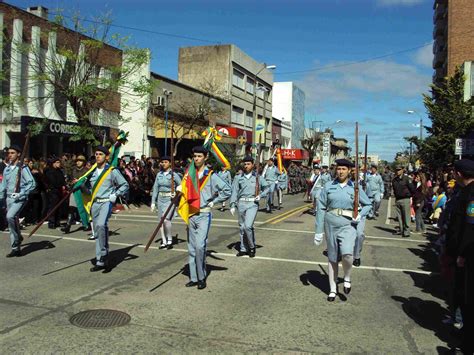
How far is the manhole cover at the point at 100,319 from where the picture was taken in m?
5.29

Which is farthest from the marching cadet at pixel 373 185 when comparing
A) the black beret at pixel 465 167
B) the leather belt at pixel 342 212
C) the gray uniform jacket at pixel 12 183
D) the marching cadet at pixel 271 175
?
the gray uniform jacket at pixel 12 183

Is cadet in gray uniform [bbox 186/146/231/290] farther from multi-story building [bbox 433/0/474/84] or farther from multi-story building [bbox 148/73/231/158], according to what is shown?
multi-story building [bbox 433/0/474/84]

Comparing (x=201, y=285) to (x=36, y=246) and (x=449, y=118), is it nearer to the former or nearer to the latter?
(x=36, y=246)

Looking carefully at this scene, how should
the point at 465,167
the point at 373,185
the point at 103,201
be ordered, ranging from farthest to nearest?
the point at 373,185 → the point at 103,201 → the point at 465,167

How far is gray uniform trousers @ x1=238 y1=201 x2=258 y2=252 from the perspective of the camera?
31.8 ft

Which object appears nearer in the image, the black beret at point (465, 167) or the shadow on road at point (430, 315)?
the black beret at point (465, 167)

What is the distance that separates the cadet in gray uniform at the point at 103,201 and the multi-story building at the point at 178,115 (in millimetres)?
19767

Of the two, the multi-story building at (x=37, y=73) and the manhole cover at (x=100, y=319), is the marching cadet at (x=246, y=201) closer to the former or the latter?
the manhole cover at (x=100, y=319)

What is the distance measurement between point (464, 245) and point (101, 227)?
5.63 m

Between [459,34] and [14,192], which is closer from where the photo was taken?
[14,192]

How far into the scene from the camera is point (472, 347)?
15.0ft

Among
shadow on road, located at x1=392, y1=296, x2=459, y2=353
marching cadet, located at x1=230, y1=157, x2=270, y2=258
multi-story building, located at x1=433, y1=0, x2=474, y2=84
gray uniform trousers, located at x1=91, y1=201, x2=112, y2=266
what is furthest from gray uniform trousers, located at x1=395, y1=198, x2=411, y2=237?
multi-story building, located at x1=433, y1=0, x2=474, y2=84

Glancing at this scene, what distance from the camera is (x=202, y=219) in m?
7.23

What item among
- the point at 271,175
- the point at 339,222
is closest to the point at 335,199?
the point at 339,222
